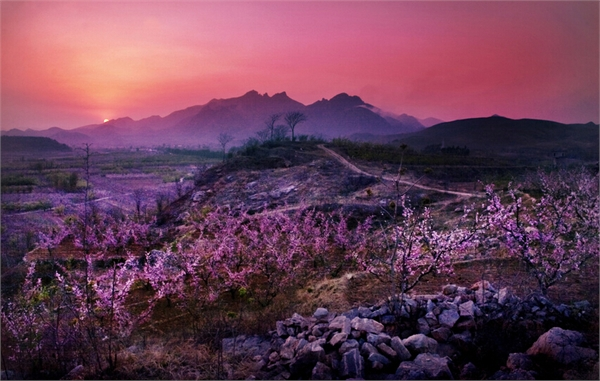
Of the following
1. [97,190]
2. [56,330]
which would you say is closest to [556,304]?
[56,330]

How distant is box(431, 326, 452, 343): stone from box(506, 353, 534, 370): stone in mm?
960

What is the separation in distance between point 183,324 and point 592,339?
7865 millimetres

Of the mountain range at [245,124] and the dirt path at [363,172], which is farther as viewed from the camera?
the mountain range at [245,124]

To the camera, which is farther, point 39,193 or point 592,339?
point 39,193

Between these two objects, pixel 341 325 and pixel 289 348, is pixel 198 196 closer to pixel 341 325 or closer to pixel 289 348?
pixel 289 348

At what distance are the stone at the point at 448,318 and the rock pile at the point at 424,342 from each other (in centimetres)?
2

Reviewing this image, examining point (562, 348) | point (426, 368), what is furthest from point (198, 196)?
point (562, 348)

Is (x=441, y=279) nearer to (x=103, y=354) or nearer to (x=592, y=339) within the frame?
(x=592, y=339)

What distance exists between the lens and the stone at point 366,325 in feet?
20.5

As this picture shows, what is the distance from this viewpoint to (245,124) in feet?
493

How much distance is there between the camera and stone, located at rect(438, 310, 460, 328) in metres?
6.44

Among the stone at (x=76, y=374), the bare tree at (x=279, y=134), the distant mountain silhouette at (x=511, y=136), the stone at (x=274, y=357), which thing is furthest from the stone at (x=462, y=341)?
the distant mountain silhouette at (x=511, y=136)

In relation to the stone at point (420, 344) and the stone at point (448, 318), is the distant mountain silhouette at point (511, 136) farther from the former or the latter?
the stone at point (420, 344)

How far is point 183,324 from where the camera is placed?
29.1ft
